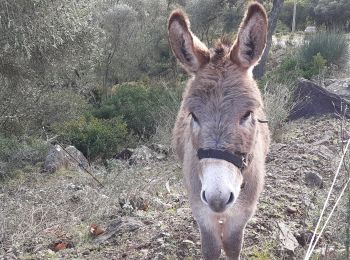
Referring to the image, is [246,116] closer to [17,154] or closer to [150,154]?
[150,154]

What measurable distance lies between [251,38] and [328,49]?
13.1 m

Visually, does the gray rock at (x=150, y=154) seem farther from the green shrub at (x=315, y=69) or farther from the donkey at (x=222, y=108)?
the donkey at (x=222, y=108)

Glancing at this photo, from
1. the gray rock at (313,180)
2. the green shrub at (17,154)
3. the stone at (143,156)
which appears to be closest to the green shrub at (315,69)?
the stone at (143,156)

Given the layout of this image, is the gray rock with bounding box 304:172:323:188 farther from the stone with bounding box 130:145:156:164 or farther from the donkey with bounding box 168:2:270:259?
the stone with bounding box 130:145:156:164

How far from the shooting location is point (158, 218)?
5004 mm

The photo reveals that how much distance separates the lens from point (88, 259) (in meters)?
4.20

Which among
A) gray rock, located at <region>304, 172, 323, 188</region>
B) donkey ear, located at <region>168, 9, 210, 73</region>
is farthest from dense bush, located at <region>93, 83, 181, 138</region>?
donkey ear, located at <region>168, 9, 210, 73</region>

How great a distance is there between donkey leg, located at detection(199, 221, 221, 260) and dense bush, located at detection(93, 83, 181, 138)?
9659 mm

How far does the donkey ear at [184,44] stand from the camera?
2.91 metres

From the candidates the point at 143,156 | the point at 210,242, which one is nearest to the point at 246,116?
the point at 210,242

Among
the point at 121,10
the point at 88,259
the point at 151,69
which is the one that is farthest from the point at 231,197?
the point at 151,69

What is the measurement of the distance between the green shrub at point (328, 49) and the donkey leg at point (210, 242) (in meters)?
12.2

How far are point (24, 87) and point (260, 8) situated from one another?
9.76 m

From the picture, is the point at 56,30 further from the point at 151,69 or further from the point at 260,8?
the point at 151,69
